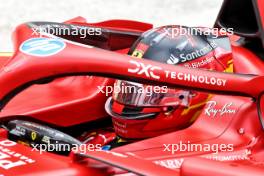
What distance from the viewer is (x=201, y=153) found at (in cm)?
185

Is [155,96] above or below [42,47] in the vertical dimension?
below

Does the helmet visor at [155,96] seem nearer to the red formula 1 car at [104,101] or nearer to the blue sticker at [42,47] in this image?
the red formula 1 car at [104,101]

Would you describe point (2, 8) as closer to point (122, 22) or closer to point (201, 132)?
point (122, 22)

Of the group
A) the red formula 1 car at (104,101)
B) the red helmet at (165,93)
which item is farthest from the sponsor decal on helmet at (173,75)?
the red helmet at (165,93)

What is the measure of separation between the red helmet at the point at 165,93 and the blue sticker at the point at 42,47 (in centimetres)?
41

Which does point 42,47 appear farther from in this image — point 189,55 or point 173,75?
point 189,55

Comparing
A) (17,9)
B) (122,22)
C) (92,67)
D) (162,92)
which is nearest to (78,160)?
(92,67)

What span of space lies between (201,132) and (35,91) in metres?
0.75

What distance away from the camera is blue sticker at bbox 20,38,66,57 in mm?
1573

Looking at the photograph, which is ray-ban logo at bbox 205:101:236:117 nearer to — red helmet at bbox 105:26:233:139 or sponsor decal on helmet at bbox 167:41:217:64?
red helmet at bbox 105:26:233:139

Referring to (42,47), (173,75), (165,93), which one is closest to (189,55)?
(165,93)

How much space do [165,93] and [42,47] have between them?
49 centimetres

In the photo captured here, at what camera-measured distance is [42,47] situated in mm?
1601

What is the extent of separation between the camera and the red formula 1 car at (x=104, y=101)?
1.52 metres
